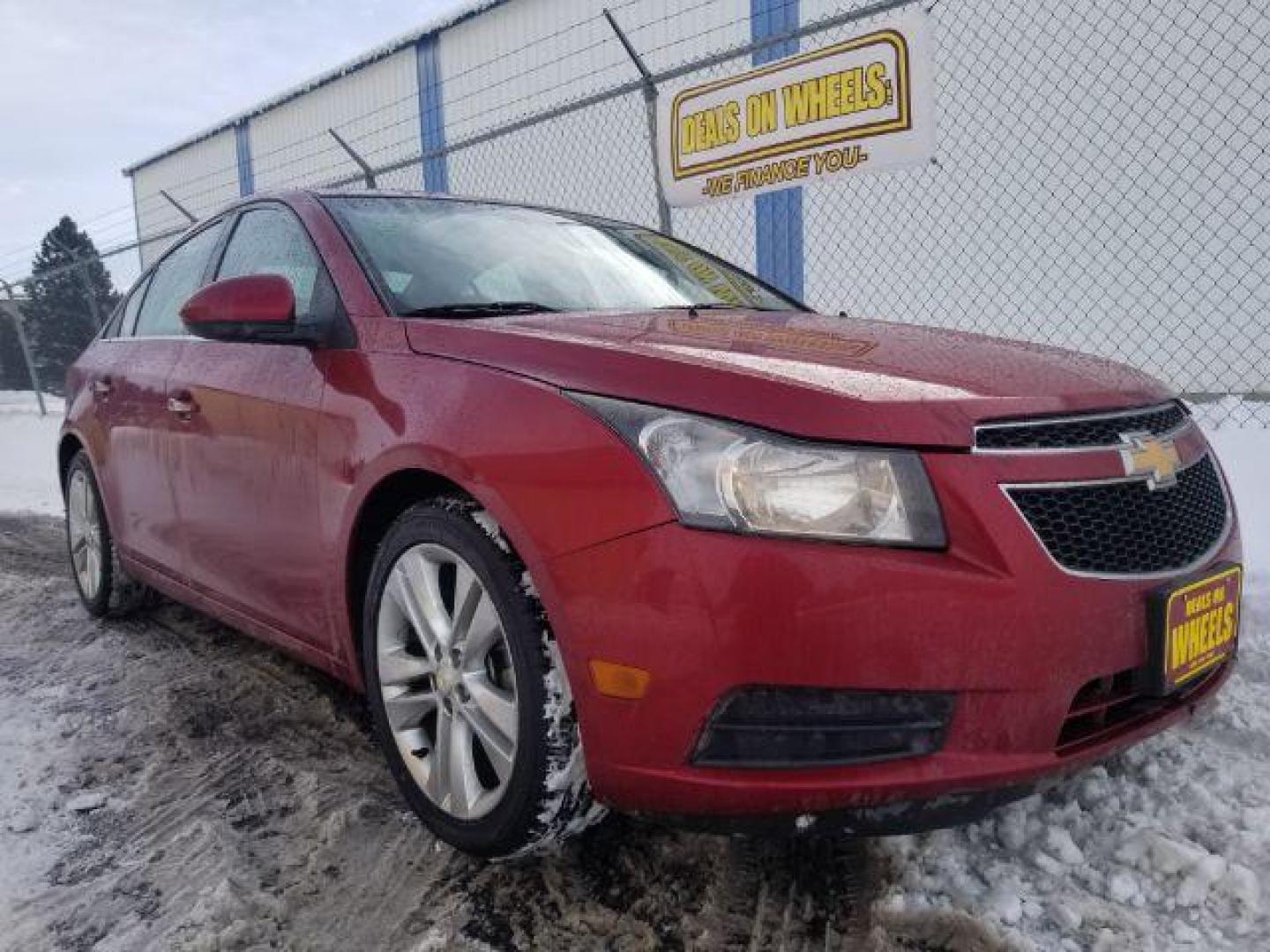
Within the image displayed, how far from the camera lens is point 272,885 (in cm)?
190

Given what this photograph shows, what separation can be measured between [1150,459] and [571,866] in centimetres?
132

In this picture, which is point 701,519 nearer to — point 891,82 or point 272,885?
point 272,885

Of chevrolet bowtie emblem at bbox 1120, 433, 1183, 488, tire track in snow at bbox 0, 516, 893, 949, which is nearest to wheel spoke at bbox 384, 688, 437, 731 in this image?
tire track in snow at bbox 0, 516, 893, 949

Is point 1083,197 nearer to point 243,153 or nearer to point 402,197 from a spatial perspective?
point 402,197

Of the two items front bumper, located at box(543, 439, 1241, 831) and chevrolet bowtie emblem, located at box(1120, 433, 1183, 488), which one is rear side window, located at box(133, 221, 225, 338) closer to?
front bumper, located at box(543, 439, 1241, 831)

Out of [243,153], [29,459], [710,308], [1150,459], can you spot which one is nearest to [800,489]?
[1150,459]

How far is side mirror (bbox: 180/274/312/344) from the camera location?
2260mm

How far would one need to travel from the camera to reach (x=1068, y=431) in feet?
5.40

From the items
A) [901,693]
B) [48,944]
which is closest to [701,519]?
[901,693]

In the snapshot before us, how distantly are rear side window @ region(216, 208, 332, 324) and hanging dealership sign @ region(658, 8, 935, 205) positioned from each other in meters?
2.87

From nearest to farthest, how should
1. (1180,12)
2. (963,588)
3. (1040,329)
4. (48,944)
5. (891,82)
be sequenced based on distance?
(963,588) → (48,944) → (891,82) → (1180,12) → (1040,329)

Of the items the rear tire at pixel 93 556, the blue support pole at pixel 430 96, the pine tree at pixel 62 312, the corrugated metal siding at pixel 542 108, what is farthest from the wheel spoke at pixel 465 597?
the pine tree at pixel 62 312

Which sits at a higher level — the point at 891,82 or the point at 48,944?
the point at 891,82

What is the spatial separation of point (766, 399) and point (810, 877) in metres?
0.94
